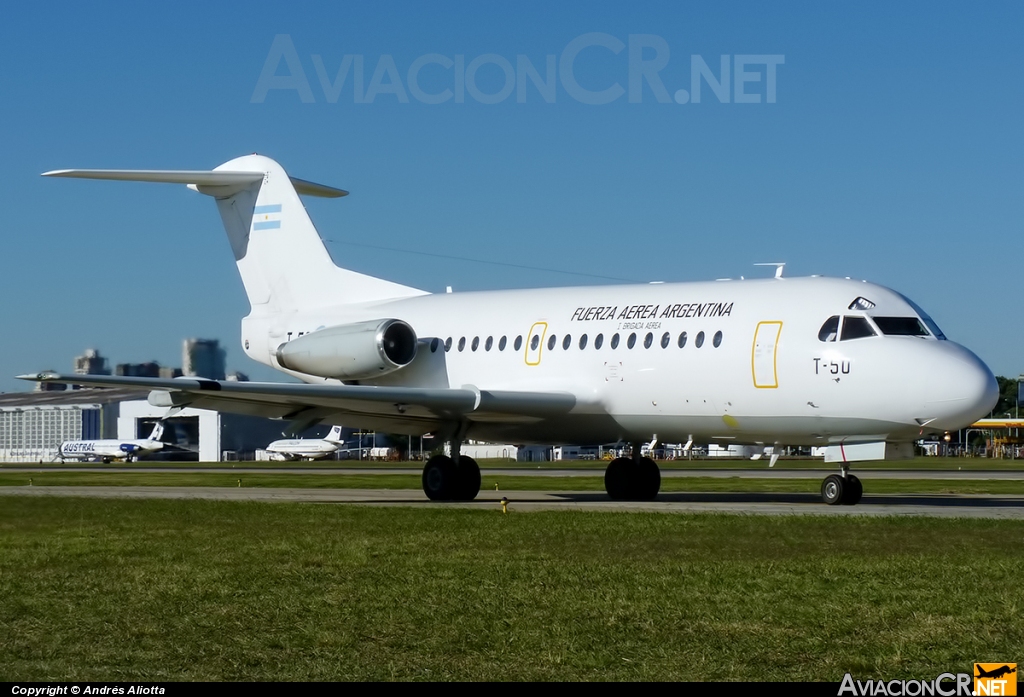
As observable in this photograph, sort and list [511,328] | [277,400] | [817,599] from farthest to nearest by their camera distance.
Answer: [511,328]
[277,400]
[817,599]

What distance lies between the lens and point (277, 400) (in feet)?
81.9

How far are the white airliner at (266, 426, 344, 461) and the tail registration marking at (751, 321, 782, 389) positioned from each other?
8494 centimetres

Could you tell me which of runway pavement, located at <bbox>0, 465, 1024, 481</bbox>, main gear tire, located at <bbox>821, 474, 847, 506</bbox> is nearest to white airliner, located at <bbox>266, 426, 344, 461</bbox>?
runway pavement, located at <bbox>0, 465, 1024, 481</bbox>

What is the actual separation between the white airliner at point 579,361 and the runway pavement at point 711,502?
989mm

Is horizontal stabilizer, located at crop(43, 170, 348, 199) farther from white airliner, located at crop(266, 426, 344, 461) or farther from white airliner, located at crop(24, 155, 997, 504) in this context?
white airliner, located at crop(266, 426, 344, 461)

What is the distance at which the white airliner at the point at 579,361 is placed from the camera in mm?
21797

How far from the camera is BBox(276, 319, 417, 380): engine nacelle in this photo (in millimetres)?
27672

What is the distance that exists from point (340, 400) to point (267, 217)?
828 centimetres

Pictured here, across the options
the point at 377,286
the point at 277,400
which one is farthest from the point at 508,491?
the point at 277,400

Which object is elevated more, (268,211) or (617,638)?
(268,211)

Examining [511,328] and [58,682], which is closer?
[58,682]

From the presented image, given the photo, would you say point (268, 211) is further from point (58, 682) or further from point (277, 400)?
point (58, 682)

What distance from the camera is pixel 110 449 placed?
328ft

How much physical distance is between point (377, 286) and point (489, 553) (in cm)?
1763
